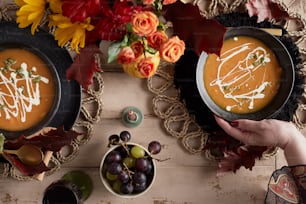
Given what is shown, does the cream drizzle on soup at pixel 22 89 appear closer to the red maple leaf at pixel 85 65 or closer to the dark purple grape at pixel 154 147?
the red maple leaf at pixel 85 65

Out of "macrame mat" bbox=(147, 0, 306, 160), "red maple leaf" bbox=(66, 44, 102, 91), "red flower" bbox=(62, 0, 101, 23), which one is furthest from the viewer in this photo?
"macrame mat" bbox=(147, 0, 306, 160)

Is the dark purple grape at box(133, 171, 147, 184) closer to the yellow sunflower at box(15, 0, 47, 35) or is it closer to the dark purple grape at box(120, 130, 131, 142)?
the dark purple grape at box(120, 130, 131, 142)

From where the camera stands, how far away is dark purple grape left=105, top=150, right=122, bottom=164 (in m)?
1.03

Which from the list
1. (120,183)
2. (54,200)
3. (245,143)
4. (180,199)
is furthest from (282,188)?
(54,200)

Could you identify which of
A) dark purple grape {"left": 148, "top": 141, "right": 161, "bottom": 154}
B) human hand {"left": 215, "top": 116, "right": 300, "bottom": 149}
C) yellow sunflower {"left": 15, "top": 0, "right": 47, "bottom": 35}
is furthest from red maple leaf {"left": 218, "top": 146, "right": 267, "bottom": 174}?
yellow sunflower {"left": 15, "top": 0, "right": 47, "bottom": 35}

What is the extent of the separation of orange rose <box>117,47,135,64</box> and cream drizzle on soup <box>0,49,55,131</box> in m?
0.21

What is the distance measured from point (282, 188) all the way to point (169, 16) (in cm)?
42

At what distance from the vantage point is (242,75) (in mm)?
1134

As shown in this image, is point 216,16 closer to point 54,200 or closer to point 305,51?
point 305,51

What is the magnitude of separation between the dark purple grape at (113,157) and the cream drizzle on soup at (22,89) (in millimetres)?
174

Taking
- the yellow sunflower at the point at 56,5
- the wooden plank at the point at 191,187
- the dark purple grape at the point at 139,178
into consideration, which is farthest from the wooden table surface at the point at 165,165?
the yellow sunflower at the point at 56,5

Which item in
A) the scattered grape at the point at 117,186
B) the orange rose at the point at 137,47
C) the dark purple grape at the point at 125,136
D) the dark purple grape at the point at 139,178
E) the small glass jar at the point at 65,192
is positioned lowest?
the small glass jar at the point at 65,192

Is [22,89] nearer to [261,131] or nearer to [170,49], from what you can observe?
[170,49]

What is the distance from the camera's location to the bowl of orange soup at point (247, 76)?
3.67 ft
